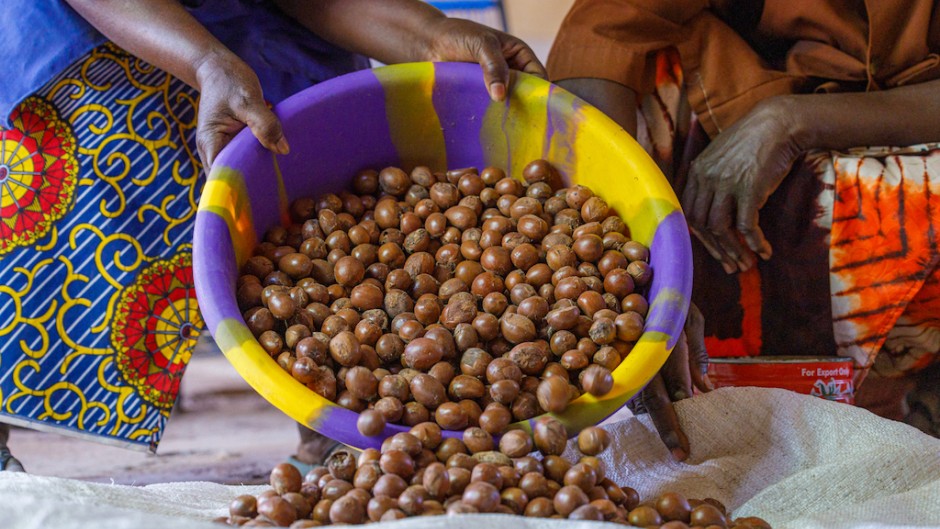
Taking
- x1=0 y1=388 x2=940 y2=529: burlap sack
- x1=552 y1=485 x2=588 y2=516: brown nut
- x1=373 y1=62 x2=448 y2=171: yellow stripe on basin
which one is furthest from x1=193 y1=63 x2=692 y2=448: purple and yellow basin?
x1=0 y1=388 x2=940 y2=529: burlap sack

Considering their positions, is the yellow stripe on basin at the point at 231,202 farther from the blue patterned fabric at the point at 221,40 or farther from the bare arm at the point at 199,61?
the blue patterned fabric at the point at 221,40

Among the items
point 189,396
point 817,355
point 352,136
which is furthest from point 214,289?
point 189,396

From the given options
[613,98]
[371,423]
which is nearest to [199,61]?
[371,423]

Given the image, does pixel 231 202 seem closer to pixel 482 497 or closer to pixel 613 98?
pixel 482 497

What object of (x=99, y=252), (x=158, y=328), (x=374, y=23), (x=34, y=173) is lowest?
(x=158, y=328)

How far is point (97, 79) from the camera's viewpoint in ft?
5.32

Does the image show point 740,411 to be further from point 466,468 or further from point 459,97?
point 459,97

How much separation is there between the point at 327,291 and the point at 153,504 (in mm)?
411

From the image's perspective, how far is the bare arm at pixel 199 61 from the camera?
4.68ft

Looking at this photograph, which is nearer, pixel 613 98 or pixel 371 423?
pixel 371 423

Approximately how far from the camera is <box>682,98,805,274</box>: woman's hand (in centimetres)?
167

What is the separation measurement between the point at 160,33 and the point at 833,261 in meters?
1.35

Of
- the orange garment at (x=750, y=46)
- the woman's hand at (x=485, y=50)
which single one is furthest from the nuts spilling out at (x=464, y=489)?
the orange garment at (x=750, y=46)

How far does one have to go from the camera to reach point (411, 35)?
1717 millimetres
